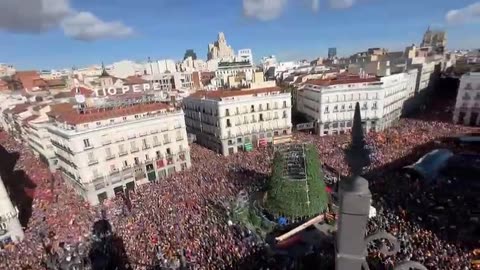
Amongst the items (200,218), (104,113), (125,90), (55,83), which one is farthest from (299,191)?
(55,83)

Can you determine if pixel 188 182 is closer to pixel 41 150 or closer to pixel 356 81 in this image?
pixel 41 150

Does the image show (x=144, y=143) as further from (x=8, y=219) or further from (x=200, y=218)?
(x=8, y=219)

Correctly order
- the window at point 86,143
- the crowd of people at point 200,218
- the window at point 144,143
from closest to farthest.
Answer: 1. the crowd of people at point 200,218
2. the window at point 86,143
3. the window at point 144,143

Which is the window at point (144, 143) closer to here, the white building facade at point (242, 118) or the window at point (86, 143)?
the window at point (86, 143)

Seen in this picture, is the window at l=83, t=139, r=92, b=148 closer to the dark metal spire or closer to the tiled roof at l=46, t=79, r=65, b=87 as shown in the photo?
the dark metal spire

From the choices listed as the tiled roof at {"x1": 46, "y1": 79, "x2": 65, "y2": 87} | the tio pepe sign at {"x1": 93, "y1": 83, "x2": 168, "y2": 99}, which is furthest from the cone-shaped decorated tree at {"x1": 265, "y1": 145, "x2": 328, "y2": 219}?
the tiled roof at {"x1": 46, "y1": 79, "x2": 65, "y2": 87}

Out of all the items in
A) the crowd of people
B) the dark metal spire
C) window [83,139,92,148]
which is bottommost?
the crowd of people

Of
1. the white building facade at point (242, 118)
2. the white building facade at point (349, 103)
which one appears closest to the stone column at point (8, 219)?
the white building facade at point (242, 118)

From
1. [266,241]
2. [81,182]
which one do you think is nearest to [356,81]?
[266,241]
